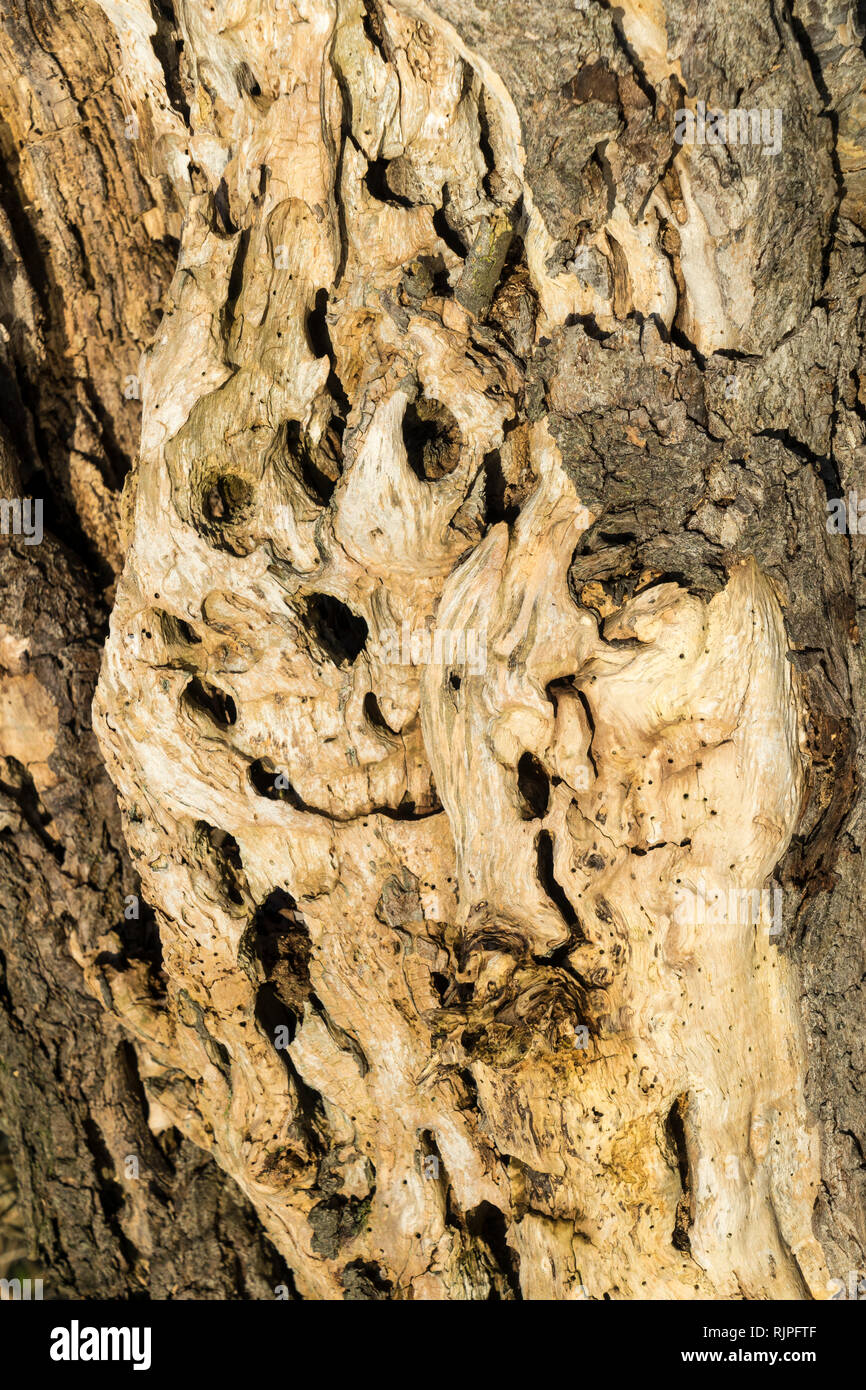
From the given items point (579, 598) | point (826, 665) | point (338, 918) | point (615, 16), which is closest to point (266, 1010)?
point (338, 918)

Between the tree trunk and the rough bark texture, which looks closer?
the tree trunk

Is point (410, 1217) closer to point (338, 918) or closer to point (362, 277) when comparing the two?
point (338, 918)

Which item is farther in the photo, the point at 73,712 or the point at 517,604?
the point at 73,712

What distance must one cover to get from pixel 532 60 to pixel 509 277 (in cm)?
52

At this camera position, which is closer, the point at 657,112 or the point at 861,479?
the point at 657,112

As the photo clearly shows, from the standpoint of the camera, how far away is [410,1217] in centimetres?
307

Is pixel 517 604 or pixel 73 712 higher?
pixel 73 712

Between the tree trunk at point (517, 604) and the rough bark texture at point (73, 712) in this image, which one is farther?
the rough bark texture at point (73, 712)

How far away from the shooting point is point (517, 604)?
257 centimetres

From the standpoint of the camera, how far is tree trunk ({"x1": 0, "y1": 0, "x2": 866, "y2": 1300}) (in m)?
2.49

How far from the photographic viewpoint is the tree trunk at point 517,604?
2.49 metres
